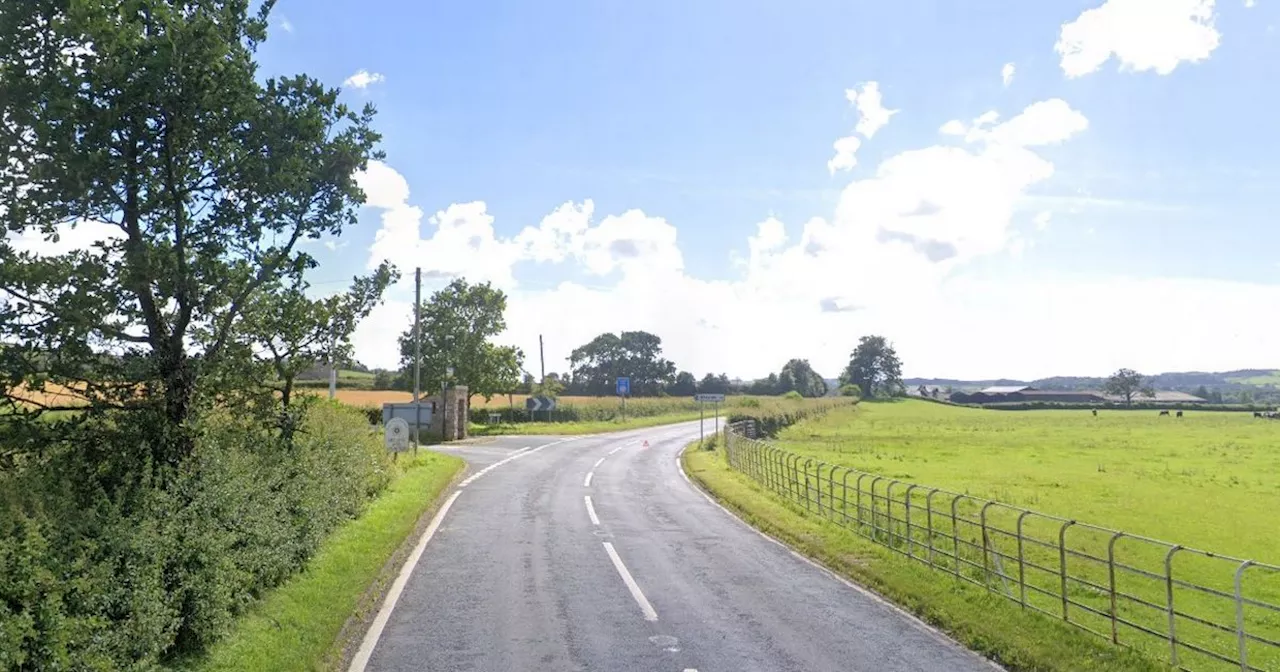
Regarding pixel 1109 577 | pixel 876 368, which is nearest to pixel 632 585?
pixel 1109 577

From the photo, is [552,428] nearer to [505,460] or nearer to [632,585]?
[505,460]

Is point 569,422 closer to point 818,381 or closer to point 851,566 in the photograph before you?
point 851,566

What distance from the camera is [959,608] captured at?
11.1 metres

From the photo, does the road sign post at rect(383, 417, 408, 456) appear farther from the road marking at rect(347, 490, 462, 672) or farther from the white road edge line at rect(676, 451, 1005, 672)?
the white road edge line at rect(676, 451, 1005, 672)

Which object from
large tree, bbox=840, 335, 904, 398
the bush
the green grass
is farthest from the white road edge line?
large tree, bbox=840, 335, 904, 398

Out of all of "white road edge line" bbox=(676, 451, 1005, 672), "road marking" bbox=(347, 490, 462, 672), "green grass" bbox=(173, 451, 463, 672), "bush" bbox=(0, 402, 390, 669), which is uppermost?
"bush" bbox=(0, 402, 390, 669)

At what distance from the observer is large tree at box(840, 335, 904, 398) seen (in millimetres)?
184750

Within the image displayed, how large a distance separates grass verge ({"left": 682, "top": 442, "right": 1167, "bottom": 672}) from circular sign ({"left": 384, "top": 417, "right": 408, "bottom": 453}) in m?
10.5

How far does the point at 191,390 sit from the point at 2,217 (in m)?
2.85

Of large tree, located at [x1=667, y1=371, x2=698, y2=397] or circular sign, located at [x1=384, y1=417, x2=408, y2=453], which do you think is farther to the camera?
large tree, located at [x1=667, y1=371, x2=698, y2=397]

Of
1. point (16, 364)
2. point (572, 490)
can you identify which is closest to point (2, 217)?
point (16, 364)

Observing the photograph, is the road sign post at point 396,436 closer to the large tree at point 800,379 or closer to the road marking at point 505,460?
the road marking at point 505,460

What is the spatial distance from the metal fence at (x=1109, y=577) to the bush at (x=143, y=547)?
974 centimetres

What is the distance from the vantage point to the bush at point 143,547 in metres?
5.70
